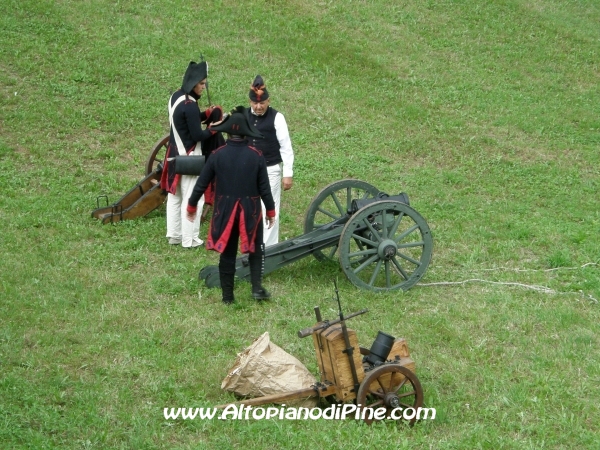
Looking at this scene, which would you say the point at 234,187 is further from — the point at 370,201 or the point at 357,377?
the point at 357,377

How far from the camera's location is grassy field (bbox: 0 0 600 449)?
19.9ft

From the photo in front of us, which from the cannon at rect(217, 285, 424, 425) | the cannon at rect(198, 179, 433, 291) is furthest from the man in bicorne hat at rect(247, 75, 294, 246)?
the cannon at rect(217, 285, 424, 425)

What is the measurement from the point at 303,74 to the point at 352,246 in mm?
5606

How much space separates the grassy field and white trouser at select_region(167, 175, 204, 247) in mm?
209

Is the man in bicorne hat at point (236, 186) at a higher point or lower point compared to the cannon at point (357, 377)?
higher

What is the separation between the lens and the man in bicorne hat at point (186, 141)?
8.99 metres

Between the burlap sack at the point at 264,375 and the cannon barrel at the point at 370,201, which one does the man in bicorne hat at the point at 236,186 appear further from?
the burlap sack at the point at 264,375

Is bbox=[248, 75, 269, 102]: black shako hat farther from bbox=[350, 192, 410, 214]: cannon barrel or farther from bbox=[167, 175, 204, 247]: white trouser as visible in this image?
bbox=[350, 192, 410, 214]: cannon barrel

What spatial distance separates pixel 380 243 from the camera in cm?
806

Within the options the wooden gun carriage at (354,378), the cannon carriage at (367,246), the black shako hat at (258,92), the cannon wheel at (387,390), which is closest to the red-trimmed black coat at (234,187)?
the cannon carriage at (367,246)

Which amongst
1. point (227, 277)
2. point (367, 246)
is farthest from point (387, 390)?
point (367, 246)

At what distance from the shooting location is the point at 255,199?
7574mm

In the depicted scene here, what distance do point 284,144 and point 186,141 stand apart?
42.6 inches

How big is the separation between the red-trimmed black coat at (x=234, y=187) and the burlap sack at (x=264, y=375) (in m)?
1.58
